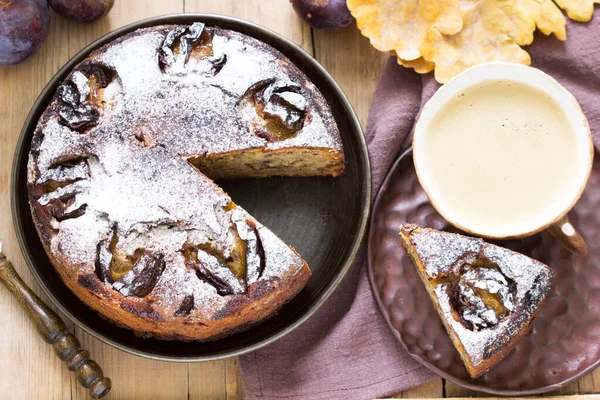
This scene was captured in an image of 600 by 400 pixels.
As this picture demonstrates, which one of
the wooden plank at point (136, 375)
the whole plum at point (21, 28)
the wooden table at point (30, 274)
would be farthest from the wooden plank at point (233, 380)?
the whole plum at point (21, 28)

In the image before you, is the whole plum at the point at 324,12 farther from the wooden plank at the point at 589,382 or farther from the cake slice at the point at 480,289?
the wooden plank at the point at 589,382

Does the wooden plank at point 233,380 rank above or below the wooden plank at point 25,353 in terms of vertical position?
below

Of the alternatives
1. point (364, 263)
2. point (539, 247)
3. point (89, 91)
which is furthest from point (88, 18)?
point (539, 247)

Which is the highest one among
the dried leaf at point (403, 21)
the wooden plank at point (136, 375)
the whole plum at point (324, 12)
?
the whole plum at point (324, 12)

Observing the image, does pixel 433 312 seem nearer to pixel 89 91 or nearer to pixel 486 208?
pixel 486 208

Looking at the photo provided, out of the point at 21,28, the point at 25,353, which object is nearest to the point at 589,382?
the point at 25,353

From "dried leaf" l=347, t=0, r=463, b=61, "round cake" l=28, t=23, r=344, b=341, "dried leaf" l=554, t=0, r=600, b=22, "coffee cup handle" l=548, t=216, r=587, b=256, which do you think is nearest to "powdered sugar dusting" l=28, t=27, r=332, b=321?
"round cake" l=28, t=23, r=344, b=341

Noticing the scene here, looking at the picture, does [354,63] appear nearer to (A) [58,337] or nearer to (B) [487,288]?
(B) [487,288]
